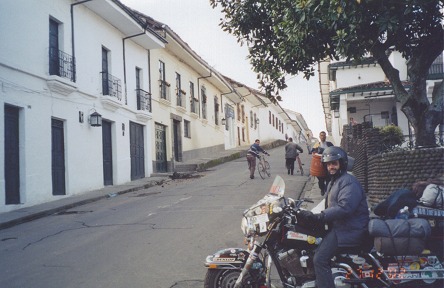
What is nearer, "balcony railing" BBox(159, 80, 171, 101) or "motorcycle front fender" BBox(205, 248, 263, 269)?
"motorcycle front fender" BBox(205, 248, 263, 269)

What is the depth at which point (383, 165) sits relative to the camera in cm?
873

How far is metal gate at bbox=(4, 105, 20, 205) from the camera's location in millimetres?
11578

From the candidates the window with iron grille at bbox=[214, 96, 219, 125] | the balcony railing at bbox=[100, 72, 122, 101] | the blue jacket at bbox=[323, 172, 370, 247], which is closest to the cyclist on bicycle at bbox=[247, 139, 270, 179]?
the balcony railing at bbox=[100, 72, 122, 101]

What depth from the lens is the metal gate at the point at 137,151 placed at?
1898cm

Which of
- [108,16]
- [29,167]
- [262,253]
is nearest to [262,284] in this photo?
[262,253]

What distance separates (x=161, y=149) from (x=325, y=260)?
1871 cm

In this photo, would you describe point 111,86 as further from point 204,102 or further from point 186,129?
point 204,102

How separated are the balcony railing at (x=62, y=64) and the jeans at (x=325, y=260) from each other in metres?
11.8

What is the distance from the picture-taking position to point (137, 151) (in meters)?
19.6

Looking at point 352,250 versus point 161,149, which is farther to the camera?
point 161,149

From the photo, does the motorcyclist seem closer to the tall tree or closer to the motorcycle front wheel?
the motorcycle front wheel

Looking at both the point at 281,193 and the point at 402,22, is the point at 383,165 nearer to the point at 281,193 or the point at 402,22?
the point at 402,22

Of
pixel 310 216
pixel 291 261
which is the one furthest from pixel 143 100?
pixel 310 216

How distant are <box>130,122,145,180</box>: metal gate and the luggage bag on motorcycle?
15700 millimetres
